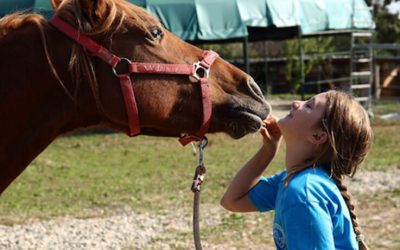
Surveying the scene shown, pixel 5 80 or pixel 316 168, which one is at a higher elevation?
pixel 5 80

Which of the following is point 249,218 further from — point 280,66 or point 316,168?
point 280,66

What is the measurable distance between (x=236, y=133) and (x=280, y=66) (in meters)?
24.3

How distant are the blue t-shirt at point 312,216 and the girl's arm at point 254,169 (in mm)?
473

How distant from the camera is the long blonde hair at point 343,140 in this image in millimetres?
2516

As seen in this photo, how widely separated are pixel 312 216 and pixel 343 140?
1.11 feet

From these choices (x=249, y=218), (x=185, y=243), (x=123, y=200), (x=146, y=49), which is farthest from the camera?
(x=123, y=200)

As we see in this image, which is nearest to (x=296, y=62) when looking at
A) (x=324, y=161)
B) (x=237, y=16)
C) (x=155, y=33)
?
(x=237, y=16)

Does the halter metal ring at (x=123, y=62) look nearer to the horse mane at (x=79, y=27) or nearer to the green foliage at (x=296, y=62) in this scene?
the horse mane at (x=79, y=27)

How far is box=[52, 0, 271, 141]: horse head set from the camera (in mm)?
2945

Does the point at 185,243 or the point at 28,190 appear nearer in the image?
the point at 185,243

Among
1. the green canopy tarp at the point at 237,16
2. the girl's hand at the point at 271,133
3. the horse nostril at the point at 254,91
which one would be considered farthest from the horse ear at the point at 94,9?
the green canopy tarp at the point at 237,16

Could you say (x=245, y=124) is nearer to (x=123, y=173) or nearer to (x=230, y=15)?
(x=123, y=173)

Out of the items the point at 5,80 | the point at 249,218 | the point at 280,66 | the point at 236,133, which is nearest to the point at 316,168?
the point at 236,133

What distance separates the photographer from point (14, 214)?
7.83m
